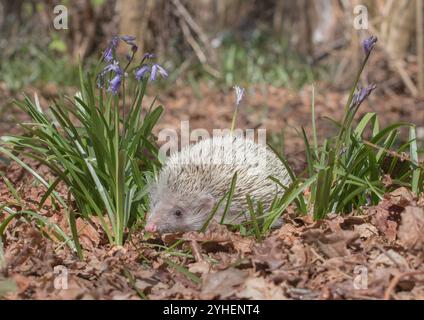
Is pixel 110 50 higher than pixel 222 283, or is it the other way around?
pixel 110 50

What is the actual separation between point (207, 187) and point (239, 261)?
2.95ft

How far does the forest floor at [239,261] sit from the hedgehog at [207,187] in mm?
190

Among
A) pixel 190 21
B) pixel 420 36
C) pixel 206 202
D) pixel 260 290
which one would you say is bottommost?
pixel 260 290

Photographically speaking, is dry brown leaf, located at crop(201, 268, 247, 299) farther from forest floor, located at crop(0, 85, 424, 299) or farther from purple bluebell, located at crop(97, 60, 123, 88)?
purple bluebell, located at crop(97, 60, 123, 88)

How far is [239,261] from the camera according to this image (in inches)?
138

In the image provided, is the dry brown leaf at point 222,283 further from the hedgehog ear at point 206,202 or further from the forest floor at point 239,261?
the hedgehog ear at point 206,202

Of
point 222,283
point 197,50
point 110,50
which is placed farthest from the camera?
Answer: point 197,50

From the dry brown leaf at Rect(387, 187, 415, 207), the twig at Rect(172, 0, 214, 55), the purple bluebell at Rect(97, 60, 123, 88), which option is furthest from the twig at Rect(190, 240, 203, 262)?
the twig at Rect(172, 0, 214, 55)

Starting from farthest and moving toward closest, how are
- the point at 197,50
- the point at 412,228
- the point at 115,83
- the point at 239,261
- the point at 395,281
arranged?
the point at 197,50 → the point at 115,83 → the point at 412,228 → the point at 239,261 → the point at 395,281

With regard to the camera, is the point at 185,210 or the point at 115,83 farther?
the point at 185,210

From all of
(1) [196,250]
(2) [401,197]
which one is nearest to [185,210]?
(1) [196,250]

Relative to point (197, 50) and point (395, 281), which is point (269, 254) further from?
point (197, 50)

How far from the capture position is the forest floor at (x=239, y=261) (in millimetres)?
3342
